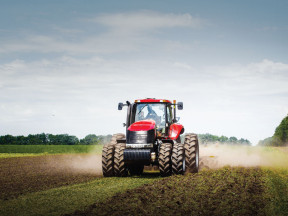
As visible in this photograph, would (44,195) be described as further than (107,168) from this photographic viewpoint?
No

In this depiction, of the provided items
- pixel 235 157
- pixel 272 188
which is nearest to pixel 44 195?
pixel 272 188

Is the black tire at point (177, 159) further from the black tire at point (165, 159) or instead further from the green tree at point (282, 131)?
the green tree at point (282, 131)

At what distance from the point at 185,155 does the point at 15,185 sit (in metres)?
6.12

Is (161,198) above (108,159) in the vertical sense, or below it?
below

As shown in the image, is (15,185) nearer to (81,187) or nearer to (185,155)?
(81,187)

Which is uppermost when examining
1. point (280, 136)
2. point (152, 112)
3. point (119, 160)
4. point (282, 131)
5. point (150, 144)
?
point (282, 131)

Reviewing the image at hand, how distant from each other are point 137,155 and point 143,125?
1.29 meters

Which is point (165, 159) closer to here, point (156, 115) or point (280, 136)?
point (156, 115)

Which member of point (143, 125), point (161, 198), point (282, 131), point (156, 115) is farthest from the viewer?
point (282, 131)

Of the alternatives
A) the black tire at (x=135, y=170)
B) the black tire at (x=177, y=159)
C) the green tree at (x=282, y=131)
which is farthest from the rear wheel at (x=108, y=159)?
the green tree at (x=282, y=131)

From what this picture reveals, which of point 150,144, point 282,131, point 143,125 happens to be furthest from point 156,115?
point 282,131

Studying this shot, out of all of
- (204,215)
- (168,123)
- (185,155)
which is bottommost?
(204,215)

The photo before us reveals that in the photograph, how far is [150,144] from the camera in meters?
12.8

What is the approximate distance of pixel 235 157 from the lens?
20.8 m
